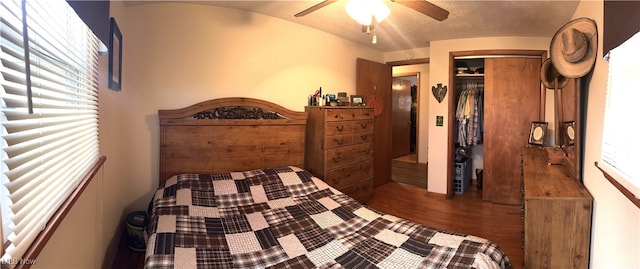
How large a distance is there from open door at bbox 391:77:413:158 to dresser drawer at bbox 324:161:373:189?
2.61 meters

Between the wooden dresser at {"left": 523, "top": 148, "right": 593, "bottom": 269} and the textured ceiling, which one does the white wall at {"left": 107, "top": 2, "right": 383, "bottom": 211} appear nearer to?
the textured ceiling

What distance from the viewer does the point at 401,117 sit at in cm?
648

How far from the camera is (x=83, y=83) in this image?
149cm

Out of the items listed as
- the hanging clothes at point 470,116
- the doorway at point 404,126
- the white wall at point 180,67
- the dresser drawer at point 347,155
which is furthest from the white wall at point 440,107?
the white wall at point 180,67

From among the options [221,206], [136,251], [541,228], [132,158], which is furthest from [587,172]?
[132,158]

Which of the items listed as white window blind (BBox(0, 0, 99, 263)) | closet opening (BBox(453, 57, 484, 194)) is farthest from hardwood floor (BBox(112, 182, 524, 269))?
white window blind (BBox(0, 0, 99, 263))

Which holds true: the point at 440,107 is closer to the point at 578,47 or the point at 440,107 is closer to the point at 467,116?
the point at 467,116

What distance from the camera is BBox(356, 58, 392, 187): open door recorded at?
416 centimetres

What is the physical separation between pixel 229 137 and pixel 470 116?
3.37 m

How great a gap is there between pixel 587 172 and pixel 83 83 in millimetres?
2922

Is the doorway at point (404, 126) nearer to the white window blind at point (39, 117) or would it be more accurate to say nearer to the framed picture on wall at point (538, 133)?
the framed picture on wall at point (538, 133)

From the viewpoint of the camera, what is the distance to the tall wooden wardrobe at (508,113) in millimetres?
3623

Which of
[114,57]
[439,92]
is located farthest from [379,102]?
[114,57]

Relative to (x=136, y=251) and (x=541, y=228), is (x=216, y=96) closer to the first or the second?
(x=136, y=251)
